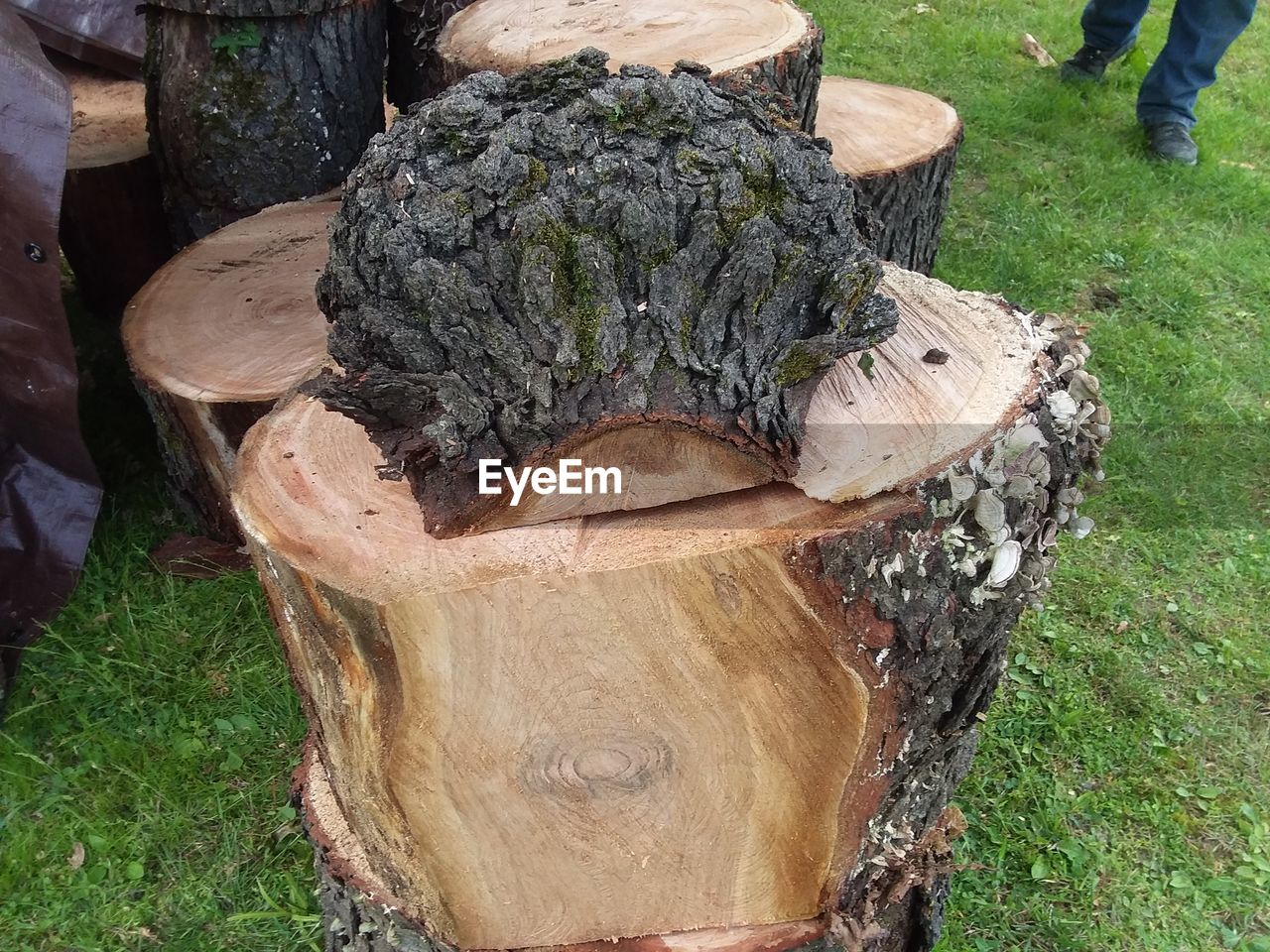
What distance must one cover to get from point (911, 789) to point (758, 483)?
55cm

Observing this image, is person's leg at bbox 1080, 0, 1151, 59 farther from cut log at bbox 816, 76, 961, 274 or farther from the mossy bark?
the mossy bark

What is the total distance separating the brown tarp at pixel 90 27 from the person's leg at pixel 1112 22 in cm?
394

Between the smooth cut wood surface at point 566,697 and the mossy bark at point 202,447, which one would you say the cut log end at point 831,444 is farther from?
the mossy bark at point 202,447

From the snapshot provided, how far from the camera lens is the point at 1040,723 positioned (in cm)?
228

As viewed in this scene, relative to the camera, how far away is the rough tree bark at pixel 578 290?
3.84ft

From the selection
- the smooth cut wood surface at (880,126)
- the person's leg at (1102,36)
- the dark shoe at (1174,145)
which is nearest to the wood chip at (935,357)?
the smooth cut wood surface at (880,126)

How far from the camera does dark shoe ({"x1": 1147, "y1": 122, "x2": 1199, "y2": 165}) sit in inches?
166

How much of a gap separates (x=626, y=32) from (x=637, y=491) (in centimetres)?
132

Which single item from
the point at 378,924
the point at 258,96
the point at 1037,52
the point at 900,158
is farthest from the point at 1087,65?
the point at 378,924

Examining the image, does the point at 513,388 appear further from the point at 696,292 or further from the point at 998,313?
the point at 998,313

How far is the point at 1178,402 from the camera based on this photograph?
10.3 ft

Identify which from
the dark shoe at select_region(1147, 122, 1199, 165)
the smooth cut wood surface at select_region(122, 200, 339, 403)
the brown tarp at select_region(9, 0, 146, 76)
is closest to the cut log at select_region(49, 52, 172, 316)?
the brown tarp at select_region(9, 0, 146, 76)

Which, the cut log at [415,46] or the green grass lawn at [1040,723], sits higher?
the cut log at [415,46]

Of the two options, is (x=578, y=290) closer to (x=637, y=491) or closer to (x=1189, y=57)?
(x=637, y=491)
